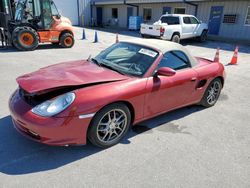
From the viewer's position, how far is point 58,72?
10.7 feet

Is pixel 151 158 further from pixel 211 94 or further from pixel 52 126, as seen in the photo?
pixel 211 94

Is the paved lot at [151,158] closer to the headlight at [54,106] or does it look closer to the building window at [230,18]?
the headlight at [54,106]

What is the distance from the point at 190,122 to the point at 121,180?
1947 mm

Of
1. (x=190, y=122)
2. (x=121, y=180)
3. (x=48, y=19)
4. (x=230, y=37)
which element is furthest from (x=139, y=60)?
(x=230, y=37)

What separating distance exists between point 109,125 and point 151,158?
721 mm

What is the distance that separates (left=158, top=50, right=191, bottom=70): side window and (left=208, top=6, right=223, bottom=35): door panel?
15149 millimetres

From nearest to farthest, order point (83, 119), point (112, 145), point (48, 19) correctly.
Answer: point (83, 119)
point (112, 145)
point (48, 19)

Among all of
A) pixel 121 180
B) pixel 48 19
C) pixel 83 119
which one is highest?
pixel 48 19

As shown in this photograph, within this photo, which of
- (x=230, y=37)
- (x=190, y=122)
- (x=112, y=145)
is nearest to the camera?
(x=112, y=145)

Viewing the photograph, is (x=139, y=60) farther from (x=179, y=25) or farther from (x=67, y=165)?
(x=179, y=25)

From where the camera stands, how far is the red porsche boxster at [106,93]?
263cm

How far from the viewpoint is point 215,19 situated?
17.1m

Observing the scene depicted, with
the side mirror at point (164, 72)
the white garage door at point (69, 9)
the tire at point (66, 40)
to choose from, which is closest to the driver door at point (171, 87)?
the side mirror at point (164, 72)

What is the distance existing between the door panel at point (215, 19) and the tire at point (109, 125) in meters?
16.7
